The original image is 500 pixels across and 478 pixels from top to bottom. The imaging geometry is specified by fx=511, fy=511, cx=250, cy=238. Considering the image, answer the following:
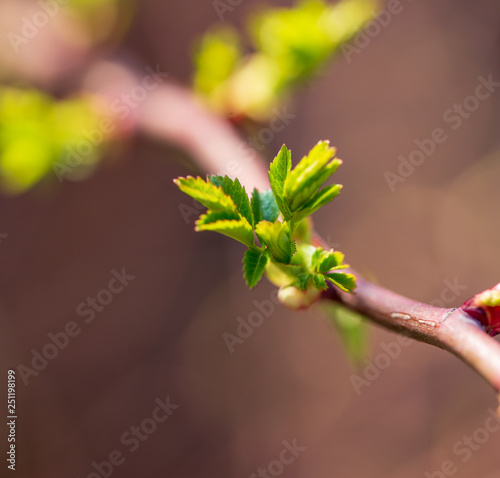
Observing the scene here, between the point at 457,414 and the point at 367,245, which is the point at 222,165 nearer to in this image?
the point at 367,245

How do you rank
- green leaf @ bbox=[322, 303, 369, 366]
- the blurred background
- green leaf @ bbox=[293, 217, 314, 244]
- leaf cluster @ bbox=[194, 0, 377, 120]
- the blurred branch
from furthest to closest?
1. the blurred background
2. leaf cluster @ bbox=[194, 0, 377, 120]
3. green leaf @ bbox=[322, 303, 369, 366]
4. green leaf @ bbox=[293, 217, 314, 244]
5. the blurred branch

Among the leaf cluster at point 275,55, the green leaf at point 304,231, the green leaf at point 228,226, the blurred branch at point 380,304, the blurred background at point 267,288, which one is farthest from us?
the blurred background at point 267,288

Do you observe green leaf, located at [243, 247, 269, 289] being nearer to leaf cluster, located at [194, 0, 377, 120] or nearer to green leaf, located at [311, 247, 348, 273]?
green leaf, located at [311, 247, 348, 273]

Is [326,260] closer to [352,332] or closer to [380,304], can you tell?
[380,304]

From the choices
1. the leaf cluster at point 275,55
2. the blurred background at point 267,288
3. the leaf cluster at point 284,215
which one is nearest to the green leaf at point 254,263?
the leaf cluster at point 284,215

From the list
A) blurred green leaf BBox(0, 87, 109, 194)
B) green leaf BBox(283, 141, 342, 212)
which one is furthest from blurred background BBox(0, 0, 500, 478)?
green leaf BBox(283, 141, 342, 212)

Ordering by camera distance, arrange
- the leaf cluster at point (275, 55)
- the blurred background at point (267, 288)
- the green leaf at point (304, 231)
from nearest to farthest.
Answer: the green leaf at point (304, 231) → the leaf cluster at point (275, 55) → the blurred background at point (267, 288)

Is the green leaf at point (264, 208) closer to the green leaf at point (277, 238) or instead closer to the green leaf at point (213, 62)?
the green leaf at point (277, 238)
